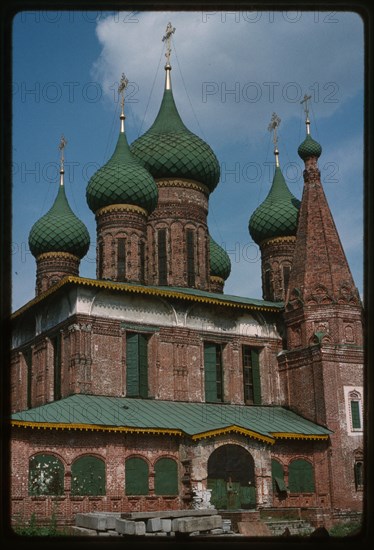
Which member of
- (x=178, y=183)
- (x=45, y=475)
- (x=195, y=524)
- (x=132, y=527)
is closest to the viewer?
(x=132, y=527)

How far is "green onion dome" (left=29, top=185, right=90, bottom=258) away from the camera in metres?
31.7

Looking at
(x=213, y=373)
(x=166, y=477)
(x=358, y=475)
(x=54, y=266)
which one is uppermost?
(x=54, y=266)

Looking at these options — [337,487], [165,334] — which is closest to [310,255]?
[165,334]

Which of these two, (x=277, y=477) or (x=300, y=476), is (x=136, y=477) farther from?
(x=300, y=476)

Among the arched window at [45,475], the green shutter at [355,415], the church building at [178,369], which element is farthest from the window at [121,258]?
the green shutter at [355,415]

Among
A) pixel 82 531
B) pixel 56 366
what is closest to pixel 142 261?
pixel 56 366

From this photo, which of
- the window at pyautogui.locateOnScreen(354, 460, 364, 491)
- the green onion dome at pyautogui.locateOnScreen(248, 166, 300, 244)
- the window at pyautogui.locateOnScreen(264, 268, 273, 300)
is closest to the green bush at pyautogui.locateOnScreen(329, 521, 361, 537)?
the window at pyautogui.locateOnScreen(354, 460, 364, 491)

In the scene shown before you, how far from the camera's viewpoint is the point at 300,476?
74.2 ft

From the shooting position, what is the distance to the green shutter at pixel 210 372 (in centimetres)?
2381

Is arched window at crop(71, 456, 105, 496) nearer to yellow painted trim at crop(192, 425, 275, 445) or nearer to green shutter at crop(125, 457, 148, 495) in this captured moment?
green shutter at crop(125, 457, 148, 495)

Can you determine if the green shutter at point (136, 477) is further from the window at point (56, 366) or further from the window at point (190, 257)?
the window at point (190, 257)

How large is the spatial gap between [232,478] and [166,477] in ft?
6.75
